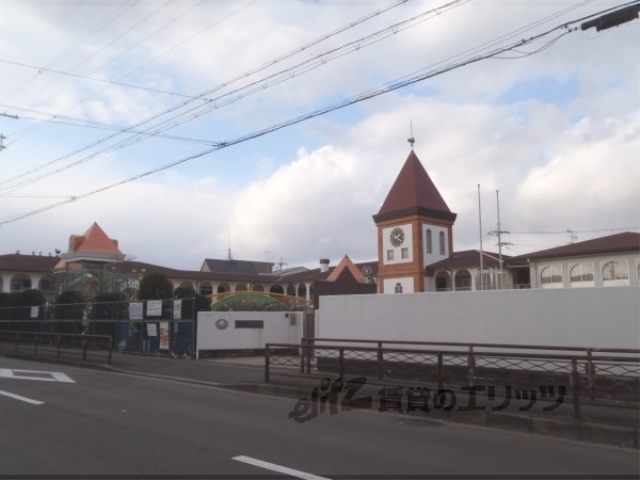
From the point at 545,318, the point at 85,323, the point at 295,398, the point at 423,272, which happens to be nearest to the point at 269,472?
the point at 295,398

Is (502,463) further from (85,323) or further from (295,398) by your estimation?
(85,323)

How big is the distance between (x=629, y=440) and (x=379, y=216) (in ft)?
160

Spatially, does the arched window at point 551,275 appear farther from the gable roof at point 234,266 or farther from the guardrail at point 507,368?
the gable roof at point 234,266

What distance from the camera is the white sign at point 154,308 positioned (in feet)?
81.3

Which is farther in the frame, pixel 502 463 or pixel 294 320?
pixel 294 320

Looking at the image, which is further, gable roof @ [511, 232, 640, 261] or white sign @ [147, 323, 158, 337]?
gable roof @ [511, 232, 640, 261]

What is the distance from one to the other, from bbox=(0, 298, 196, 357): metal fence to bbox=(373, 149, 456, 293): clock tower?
30.8m

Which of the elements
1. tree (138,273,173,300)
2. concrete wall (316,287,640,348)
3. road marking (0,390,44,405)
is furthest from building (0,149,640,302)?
road marking (0,390,44,405)

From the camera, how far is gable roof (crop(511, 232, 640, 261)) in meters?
39.8

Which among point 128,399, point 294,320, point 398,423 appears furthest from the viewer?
Result: point 294,320

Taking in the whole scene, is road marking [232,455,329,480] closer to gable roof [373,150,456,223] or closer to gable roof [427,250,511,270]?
gable roof [427,250,511,270]

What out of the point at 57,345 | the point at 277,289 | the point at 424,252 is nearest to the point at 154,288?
the point at 57,345

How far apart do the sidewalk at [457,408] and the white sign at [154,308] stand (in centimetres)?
517

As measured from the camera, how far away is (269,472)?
6.96 metres
